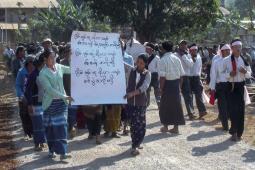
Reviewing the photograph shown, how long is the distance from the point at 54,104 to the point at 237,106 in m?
3.52

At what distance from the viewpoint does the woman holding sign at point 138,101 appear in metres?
8.72

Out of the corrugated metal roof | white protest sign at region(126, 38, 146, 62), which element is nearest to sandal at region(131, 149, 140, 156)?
white protest sign at region(126, 38, 146, 62)

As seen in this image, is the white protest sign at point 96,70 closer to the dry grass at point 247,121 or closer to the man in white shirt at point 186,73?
the dry grass at point 247,121

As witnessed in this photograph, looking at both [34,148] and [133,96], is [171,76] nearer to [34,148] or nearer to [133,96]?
[133,96]

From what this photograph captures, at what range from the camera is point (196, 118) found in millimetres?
12797

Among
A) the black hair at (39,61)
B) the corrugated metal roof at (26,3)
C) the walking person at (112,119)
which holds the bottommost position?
the walking person at (112,119)

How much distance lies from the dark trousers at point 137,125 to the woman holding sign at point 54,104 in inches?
42.6

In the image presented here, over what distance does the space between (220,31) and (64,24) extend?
12.6 meters

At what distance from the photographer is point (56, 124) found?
828 cm

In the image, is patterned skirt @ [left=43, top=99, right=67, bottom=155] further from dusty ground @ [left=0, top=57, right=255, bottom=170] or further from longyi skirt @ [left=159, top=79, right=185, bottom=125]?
longyi skirt @ [left=159, top=79, right=185, bottom=125]

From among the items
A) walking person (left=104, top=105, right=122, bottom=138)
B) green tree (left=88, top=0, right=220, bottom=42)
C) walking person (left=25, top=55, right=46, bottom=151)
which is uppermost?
green tree (left=88, top=0, right=220, bottom=42)

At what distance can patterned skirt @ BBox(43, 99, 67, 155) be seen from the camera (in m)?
8.26

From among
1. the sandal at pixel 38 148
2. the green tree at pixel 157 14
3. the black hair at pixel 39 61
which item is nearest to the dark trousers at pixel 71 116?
the sandal at pixel 38 148

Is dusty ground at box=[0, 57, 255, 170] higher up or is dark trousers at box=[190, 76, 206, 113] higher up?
dark trousers at box=[190, 76, 206, 113]
